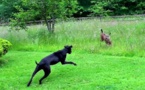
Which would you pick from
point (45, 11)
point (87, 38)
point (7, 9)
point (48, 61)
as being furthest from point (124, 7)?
point (48, 61)

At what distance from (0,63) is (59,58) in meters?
2.63

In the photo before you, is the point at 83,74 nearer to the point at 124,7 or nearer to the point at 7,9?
the point at 124,7

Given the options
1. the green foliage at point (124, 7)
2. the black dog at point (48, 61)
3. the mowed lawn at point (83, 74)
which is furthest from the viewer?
the green foliage at point (124, 7)

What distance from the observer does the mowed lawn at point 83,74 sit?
7.33 m

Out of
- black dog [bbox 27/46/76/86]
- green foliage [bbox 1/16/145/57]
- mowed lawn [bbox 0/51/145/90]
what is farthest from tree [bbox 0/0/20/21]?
black dog [bbox 27/46/76/86]

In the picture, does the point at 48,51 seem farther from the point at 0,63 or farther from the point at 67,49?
the point at 67,49

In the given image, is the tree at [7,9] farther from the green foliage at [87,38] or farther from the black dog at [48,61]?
the black dog at [48,61]

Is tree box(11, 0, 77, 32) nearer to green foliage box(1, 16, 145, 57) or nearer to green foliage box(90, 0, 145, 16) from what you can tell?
green foliage box(1, 16, 145, 57)

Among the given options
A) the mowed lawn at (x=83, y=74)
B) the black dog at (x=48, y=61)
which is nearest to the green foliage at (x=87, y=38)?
the mowed lawn at (x=83, y=74)

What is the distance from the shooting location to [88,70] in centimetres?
866

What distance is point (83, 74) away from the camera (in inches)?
327

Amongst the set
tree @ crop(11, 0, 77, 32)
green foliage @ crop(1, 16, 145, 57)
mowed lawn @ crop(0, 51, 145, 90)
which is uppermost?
tree @ crop(11, 0, 77, 32)

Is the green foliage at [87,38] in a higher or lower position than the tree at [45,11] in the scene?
lower

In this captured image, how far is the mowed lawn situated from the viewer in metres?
7.33
